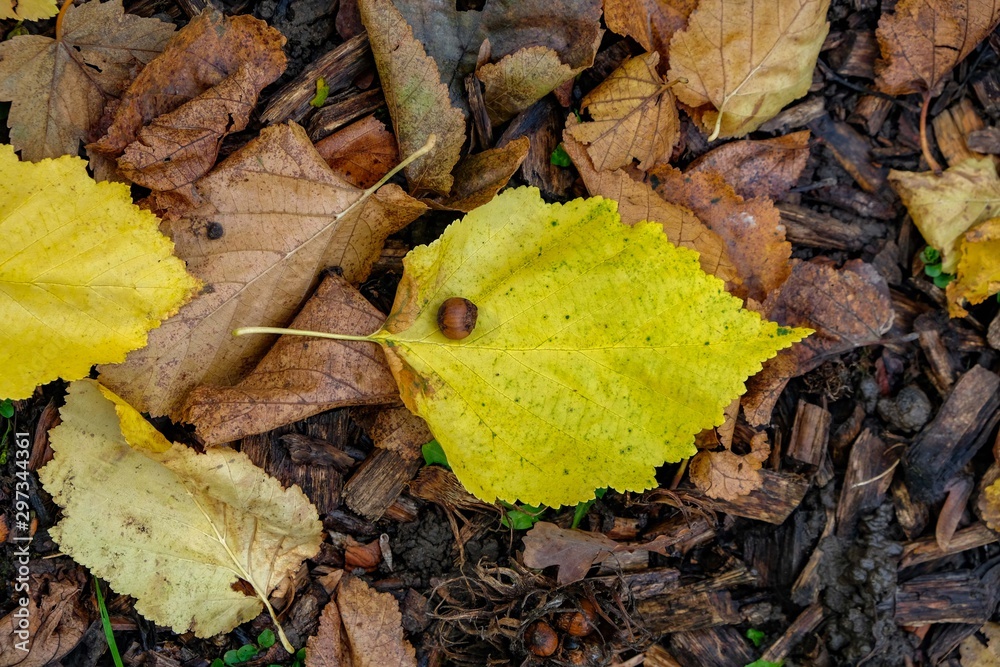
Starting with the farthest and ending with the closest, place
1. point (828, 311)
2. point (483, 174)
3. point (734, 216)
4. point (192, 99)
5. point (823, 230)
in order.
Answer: point (823, 230) → point (828, 311) → point (734, 216) → point (483, 174) → point (192, 99)

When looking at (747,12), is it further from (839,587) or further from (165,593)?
(165,593)

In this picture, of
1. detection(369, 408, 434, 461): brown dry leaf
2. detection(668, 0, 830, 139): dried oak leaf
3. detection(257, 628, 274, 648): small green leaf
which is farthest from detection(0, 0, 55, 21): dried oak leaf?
A: detection(257, 628, 274, 648): small green leaf

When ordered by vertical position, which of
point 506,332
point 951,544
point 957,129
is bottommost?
point 951,544

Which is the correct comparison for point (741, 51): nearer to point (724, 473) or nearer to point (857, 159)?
point (857, 159)

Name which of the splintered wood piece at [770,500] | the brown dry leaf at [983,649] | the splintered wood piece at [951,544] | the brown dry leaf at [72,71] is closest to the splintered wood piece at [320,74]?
the brown dry leaf at [72,71]

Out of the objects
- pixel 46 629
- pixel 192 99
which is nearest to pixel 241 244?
pixel 192 99

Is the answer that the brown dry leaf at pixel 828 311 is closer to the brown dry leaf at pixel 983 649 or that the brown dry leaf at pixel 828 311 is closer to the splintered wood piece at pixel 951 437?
the splintered wood piece at pixel 951 437

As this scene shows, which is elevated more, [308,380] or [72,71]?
[72,71]

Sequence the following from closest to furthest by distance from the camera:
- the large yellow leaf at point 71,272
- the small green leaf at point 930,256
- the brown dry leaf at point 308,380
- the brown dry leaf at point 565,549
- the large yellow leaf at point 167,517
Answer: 1. the large yellow leaf at point 71,272
2. the brown dry leaf at point 308,380
3. the large yellow leaf at point 167,517
4. the brown dry leaf at point 565,549
5. the small green leaf at point 930,256
